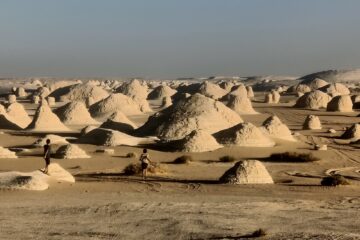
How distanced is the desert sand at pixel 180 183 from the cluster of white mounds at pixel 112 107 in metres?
5.76

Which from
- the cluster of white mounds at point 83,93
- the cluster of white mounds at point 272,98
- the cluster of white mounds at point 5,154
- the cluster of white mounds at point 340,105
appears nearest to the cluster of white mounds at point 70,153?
the cluster of white mounds at point 5,154

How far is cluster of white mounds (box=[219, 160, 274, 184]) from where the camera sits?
58.0 feet

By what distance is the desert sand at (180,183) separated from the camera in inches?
468

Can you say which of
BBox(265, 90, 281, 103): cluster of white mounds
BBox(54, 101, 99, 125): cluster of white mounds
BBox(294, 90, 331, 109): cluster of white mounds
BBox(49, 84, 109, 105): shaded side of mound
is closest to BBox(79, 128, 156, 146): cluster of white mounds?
BBox(54, 101, 99, 125): cluster of white mounds

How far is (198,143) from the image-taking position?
86.1 ft

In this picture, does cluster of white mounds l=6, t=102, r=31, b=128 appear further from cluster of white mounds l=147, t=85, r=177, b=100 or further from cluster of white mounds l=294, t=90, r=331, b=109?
cluster of white mounds l=147, t=85, r=177, b=100

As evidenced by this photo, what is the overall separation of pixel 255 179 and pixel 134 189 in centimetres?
337

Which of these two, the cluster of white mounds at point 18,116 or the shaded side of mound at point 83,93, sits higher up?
the shaded side of mound at point 83,93

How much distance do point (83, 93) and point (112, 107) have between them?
13.6 meters

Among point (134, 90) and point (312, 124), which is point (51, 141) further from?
point (134, 90)

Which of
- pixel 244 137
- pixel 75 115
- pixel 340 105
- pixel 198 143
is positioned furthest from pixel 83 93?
pixel 198 143

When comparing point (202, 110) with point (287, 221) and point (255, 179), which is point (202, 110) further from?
point (287, 221)

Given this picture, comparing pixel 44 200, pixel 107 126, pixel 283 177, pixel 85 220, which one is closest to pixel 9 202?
pixel 44 200

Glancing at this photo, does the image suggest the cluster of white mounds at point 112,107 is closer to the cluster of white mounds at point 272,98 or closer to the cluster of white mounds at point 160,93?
the cluster of white mounds at point 272,98
